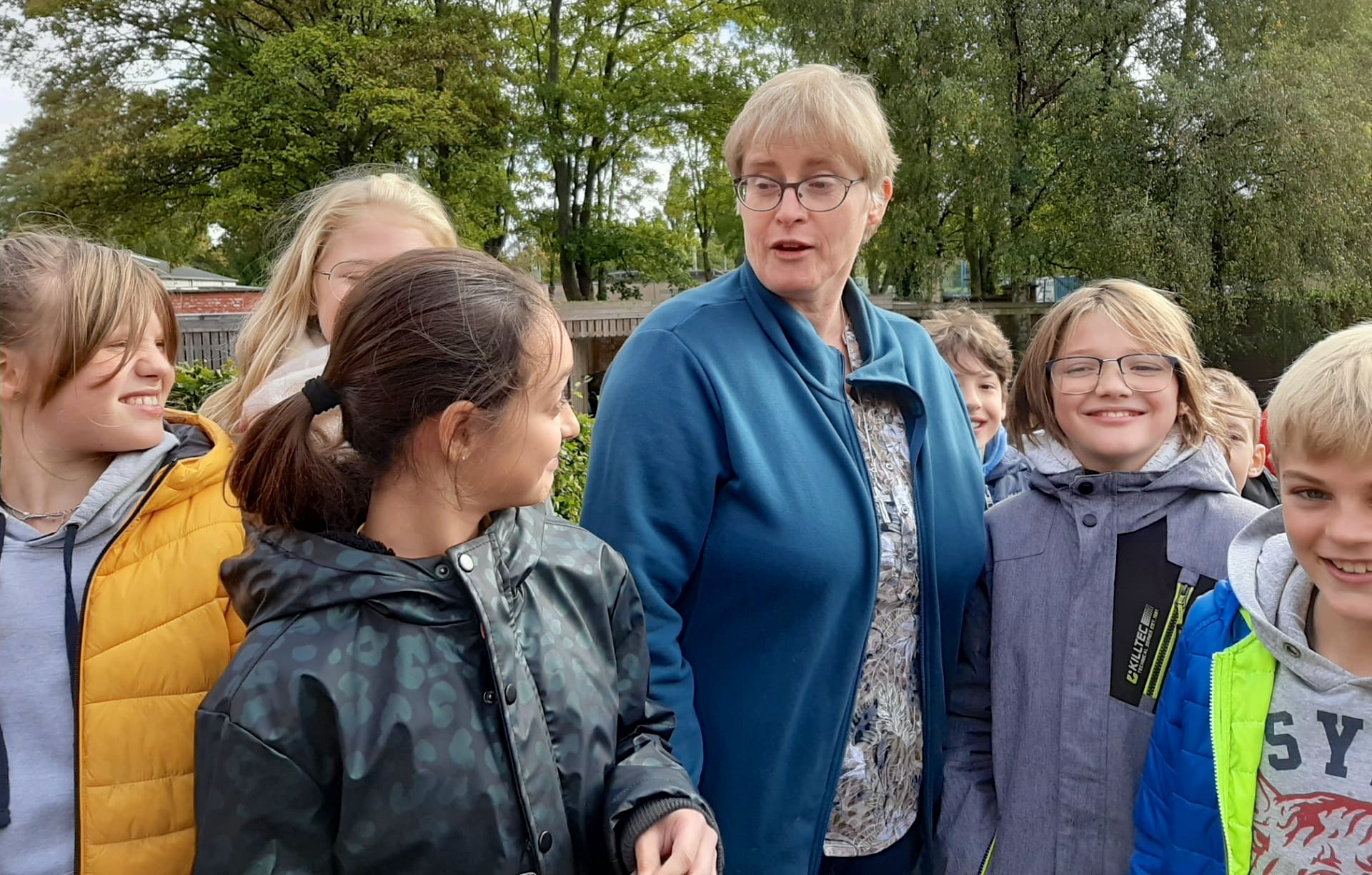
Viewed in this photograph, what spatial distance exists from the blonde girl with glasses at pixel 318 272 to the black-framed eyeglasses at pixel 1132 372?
1.61m

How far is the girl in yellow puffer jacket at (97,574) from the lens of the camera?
1.65 m

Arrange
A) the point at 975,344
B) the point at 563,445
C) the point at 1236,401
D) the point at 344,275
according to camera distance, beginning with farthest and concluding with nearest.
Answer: the point at 563,445, the point at 975,344, the point at 1236,401, the point at 344,275

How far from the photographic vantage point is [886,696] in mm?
2156

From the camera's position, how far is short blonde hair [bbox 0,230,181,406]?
180cm

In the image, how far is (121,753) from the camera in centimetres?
166

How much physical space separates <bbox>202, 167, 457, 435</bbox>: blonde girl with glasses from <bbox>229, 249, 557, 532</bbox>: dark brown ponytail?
81 centimetres

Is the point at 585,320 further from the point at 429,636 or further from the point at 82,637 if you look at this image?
the point at 429,636

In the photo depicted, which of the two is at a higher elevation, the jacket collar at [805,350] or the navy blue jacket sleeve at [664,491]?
the jacket collar at [805,350]

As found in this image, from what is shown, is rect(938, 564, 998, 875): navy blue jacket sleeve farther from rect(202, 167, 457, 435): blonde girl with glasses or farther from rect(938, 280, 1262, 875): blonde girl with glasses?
rect(202, 167, 457, 435): blonde girl with glasses

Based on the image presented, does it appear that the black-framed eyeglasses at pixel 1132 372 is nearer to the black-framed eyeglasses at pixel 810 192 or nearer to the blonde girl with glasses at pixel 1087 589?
the blonde girl with glasses at pixel 1087 589

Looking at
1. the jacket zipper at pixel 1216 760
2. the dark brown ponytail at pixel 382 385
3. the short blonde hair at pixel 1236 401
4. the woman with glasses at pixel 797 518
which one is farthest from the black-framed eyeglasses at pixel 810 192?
the short blonde hair at pixel 1236 401

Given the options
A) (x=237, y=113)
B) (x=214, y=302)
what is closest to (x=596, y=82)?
(x=237, y=113)

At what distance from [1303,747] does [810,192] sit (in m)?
1.42

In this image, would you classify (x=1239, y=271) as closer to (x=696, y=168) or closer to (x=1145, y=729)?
(x=696, y=168)
